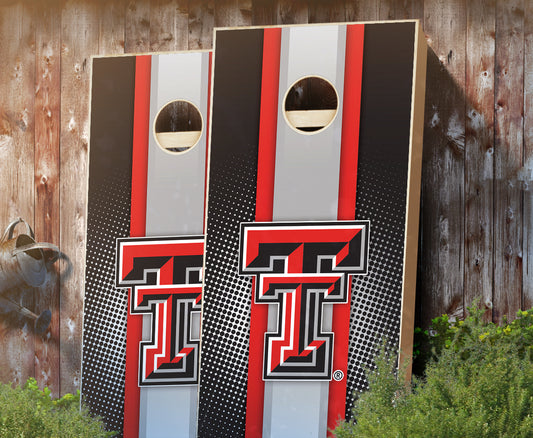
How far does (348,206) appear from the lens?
2590 mm

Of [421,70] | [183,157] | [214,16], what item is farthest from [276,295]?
[214,16]

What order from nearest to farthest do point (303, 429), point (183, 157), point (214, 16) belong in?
1. point (303, 429)
2. point (183, 157)
3. point (214, 16)

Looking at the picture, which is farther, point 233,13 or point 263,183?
point 233,13

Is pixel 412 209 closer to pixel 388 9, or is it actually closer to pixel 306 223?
pixel 306 223

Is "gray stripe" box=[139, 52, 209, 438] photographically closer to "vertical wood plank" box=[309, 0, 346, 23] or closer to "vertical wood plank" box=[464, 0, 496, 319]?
"vertical wood plank" box=[309, 0, 346, 23]

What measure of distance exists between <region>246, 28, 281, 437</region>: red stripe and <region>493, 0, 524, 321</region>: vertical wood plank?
107 centimetres

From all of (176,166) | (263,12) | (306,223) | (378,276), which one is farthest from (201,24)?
(378,276)

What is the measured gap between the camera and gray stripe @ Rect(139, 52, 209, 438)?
2.83 meters

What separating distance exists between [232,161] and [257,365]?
0.89m

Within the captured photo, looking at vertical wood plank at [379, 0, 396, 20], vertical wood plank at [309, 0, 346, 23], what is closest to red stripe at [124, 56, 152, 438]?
vertical wood plank at [309, 0, 346, 23]

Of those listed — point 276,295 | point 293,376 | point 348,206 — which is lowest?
point 293,376

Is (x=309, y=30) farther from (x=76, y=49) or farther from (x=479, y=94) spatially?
(x=76, y=49)

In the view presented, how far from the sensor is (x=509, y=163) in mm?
2875

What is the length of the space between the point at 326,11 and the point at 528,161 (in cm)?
123
